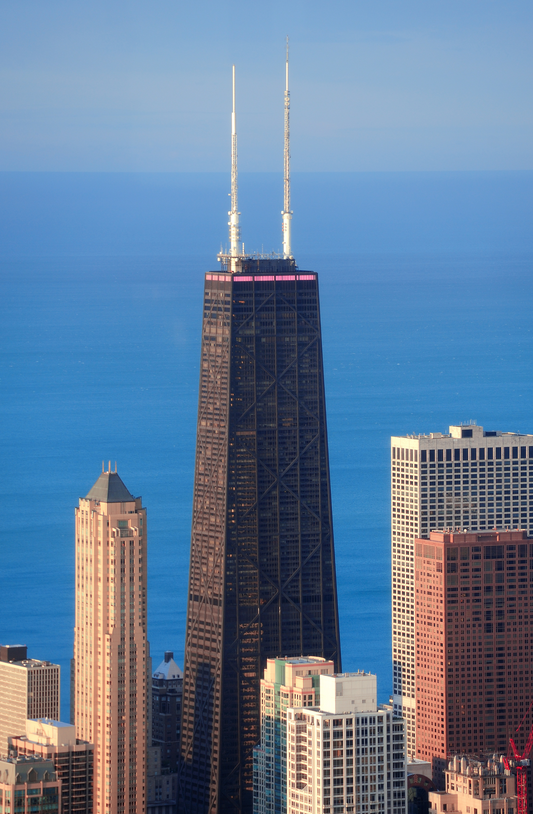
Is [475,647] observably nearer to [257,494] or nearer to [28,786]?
[257,494]

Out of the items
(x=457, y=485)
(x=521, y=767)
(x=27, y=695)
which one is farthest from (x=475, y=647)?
(x=27, y=695)

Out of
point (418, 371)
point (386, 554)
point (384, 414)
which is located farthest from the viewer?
point (418, 371)

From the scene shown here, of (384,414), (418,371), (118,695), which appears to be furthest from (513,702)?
(418,371)

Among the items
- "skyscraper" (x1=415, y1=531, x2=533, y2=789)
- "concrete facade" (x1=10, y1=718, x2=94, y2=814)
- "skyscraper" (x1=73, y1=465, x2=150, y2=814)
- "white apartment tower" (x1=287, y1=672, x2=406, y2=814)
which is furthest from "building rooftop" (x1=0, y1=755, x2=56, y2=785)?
"skyscraper" (x1=415, y1=531, x2=533, y2=789)

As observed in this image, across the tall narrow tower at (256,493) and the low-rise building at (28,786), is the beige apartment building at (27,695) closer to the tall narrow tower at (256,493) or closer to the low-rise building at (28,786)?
the tall narrow tower at (256,493)

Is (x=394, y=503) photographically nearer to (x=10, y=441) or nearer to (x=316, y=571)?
(x=316, y=571)

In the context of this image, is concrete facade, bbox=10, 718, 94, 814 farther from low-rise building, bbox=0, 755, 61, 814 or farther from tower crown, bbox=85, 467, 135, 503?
tower crown, bbox=85, 467, 135, 503
